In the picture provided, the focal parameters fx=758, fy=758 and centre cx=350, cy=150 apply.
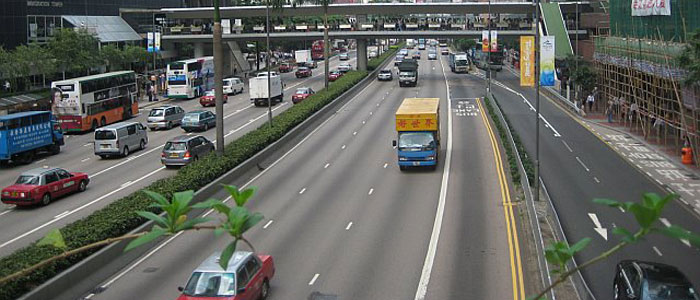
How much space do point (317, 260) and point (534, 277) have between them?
638 centimetres

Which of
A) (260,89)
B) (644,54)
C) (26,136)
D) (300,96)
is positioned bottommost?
(26,136)

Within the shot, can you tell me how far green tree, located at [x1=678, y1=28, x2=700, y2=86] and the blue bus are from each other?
32.7 m

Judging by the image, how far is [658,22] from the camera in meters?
44.8

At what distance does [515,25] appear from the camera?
9219cm

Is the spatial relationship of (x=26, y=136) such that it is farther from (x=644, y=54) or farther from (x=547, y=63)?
(x=644, y=54)

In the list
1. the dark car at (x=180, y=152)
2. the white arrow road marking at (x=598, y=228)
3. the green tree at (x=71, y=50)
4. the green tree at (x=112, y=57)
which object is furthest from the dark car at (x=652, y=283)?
the green tree at (x=112, y=57)

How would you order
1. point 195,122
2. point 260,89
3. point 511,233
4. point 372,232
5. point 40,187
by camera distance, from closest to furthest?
point 511,233, point 372,232, point 40,187, point 195,122, point 260,89

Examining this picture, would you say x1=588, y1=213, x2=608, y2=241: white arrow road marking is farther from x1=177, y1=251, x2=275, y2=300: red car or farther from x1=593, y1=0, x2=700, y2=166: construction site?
x1=177, y1=251, x2=275, y2=300: red car

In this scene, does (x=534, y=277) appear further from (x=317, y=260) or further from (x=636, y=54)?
(x=636, y=54)

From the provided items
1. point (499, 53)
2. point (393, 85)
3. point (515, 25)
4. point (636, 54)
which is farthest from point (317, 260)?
point (499, 53)

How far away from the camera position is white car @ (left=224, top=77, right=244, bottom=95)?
251ft

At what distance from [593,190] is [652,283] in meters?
16.0

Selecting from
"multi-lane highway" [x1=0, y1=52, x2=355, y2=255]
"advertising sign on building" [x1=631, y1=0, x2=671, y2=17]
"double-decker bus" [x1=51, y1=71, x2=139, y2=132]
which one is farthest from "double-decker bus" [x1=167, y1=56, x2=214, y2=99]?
"advertising sign on building" [x1=631, y1=0, x2=671, y2=17]

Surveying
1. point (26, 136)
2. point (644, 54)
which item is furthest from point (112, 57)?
point (644, 54)
